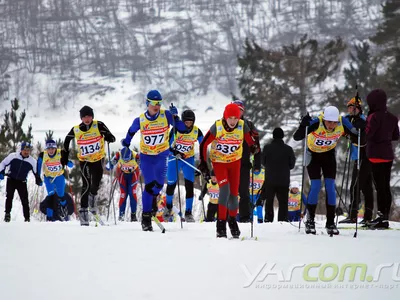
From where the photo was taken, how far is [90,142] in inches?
409

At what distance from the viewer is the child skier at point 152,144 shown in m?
8.88

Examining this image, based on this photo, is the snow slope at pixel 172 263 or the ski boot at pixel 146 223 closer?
the snow slope at pixel 172 263

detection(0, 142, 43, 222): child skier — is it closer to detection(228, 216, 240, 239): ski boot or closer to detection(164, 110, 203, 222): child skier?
detection(164, 110, 203, 222): child skier

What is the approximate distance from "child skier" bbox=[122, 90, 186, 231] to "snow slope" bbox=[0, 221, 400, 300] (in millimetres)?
826

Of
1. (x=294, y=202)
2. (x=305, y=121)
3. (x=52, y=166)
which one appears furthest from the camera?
(x=294, y=202)

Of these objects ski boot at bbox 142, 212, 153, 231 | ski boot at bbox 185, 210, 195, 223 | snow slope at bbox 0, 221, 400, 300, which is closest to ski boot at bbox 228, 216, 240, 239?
snow slope at bbox 0, 221, 400, 300

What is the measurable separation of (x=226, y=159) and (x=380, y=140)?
2.53 metres

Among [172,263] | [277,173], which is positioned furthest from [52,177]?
[172,263]

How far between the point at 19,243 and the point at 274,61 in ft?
105

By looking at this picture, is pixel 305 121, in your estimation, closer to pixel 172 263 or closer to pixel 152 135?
pixel 152 135

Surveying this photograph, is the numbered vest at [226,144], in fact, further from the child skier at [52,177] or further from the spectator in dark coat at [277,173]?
the child skier at [52,177]

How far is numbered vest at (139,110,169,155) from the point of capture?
29.3 ft

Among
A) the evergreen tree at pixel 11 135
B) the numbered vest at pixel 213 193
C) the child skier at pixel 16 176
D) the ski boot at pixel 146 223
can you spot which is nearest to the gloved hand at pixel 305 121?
the ski boot at pixel 146 223

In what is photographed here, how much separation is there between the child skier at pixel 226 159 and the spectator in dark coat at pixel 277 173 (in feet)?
12.6
